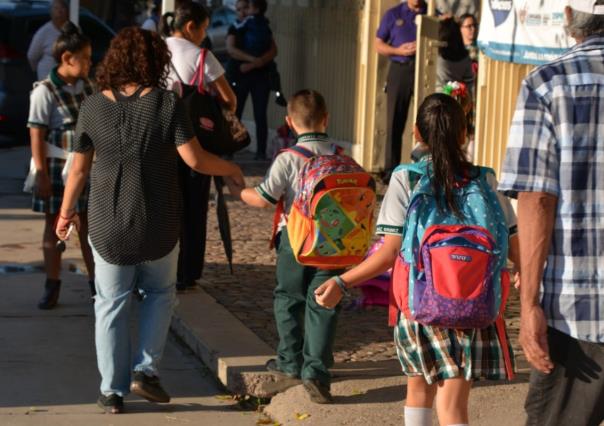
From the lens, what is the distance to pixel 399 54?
12727mm

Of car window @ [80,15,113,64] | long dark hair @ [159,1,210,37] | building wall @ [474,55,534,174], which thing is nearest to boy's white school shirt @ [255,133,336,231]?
long dark hair @ [159,1,210,37]

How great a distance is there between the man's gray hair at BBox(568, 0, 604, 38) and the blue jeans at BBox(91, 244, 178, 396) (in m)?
2.80

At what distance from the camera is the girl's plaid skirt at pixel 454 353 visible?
461 cm

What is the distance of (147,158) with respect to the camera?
5.89m

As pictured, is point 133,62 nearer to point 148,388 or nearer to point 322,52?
point 148,388

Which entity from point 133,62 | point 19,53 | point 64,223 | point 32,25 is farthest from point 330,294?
point 32,25

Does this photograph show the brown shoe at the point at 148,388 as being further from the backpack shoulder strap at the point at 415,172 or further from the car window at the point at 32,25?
the car window at the point at 32,25

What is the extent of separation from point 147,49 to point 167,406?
1.68 m

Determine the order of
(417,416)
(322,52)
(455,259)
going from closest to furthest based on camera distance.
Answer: (455,259) → (417,416) → (322,52)

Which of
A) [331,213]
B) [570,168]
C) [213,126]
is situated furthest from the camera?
[213,126]

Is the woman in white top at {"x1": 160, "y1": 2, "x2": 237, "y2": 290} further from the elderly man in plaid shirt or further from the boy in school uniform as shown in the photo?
the elderly man in plaid shirt

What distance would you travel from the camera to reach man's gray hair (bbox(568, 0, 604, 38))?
367cm

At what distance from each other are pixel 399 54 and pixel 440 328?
835 cm

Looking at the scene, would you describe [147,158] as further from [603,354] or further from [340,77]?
[340,77]
